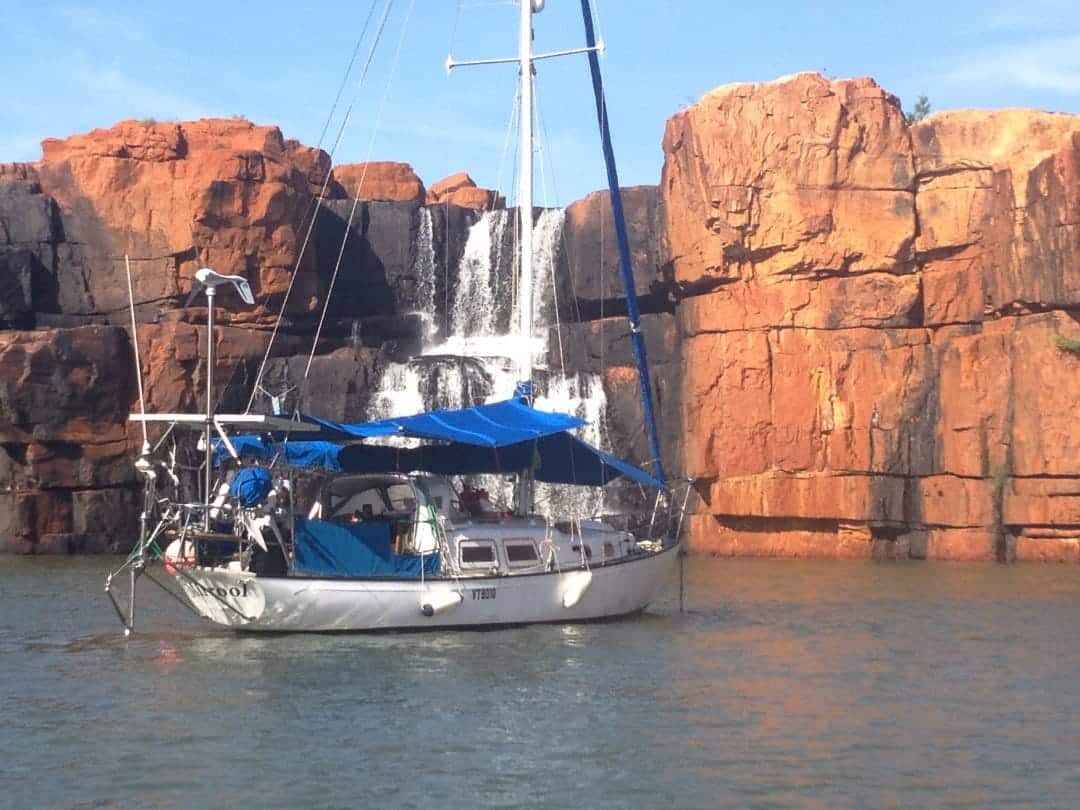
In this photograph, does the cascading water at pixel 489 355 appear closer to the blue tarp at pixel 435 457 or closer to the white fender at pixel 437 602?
the blue tarp at pixel 435 457

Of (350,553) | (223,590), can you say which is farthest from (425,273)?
(223,590)

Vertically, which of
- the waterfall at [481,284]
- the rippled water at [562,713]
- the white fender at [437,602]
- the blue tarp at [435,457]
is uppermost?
the waterfall at [481,284]

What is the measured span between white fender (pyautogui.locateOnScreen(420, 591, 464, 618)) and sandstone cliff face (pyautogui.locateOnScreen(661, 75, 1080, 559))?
20.1m

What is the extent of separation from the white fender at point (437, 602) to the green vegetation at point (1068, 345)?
21375mm

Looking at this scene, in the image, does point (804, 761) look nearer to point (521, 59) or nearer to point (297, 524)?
point (297, 524)

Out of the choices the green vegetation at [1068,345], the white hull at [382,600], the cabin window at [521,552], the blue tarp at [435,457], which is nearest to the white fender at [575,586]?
the white hull at [382,600]

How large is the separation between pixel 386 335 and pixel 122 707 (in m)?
34.7

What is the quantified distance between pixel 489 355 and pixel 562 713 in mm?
32779

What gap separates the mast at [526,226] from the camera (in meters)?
27.5

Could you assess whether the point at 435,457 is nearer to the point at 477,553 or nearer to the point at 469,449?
the point at 469,449

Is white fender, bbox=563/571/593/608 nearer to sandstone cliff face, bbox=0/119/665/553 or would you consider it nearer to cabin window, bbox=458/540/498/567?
cabin window, bbox=458/540/498/567

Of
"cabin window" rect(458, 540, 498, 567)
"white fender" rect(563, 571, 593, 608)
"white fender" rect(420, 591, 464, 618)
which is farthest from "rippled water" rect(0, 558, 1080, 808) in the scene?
"cabin window" rect(458, 540, 498, 567)

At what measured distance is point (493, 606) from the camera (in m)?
24.5

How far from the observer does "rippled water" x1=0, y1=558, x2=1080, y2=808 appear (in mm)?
14648
